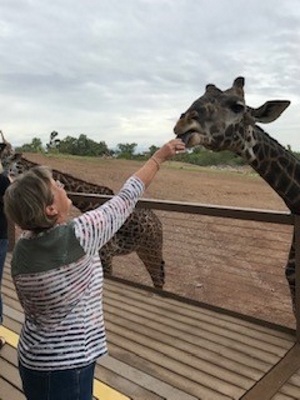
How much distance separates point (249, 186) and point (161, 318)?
75.2 ft

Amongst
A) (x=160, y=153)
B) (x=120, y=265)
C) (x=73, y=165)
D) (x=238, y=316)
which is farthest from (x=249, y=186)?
(x=160, y=153)

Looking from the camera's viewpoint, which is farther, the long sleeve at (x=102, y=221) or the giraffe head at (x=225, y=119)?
the giraffe head at (x=225, y=119)

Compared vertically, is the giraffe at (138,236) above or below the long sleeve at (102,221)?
below

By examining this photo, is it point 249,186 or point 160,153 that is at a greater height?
point 160,153

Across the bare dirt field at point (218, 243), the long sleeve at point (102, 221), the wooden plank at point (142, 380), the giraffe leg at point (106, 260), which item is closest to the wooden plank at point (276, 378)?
the wooden plank at point (142, 380)

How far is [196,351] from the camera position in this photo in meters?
2.96

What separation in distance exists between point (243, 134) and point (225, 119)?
0.79 feet

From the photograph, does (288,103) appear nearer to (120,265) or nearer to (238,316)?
(238,316)

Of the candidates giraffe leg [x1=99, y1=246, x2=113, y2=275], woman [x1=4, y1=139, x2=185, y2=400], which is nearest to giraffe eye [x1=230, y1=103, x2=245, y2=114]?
woman [x1=4, y1=139, x2=185, y2=400]

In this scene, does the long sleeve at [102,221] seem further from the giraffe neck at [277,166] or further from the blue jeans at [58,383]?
the giraffe neck at [277,166]

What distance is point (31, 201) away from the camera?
49.3 inches

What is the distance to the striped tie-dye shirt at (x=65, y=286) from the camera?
1.28m

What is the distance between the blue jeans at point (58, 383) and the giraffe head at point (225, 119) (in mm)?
1638

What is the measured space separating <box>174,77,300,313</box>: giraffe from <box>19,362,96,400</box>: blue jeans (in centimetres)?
162
